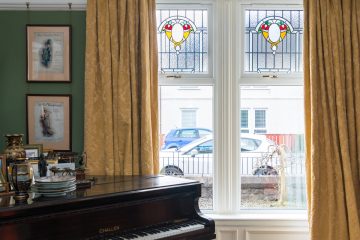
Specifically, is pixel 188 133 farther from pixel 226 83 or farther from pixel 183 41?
pixel 183 41

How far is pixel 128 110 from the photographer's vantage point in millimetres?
2533

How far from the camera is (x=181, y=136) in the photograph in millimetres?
2959

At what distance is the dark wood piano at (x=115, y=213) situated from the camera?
61.7 inches

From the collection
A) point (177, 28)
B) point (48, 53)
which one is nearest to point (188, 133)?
point (177, 28)

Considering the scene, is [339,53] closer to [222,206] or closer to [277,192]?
[277,192]

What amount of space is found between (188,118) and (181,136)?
0.17 metres

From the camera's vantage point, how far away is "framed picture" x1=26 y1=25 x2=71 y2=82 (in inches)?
105

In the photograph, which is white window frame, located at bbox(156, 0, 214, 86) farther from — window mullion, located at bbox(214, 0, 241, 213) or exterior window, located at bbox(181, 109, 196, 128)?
exterior window, located at bbox(181, 109, 196, 128)

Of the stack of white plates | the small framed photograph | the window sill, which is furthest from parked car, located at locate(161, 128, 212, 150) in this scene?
the small framed photograph

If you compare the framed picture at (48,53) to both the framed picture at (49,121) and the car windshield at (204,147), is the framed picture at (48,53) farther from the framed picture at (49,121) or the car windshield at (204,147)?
the car windshield at (204,147)

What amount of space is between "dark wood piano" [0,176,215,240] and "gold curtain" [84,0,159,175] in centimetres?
30

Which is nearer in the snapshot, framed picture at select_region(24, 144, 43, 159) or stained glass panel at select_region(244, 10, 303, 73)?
framed picture at select_region(24, 144, 43, 159)

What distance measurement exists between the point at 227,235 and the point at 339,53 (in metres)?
1.72

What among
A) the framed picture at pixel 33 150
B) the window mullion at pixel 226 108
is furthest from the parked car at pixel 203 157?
the framed picture at pixel 33 150
